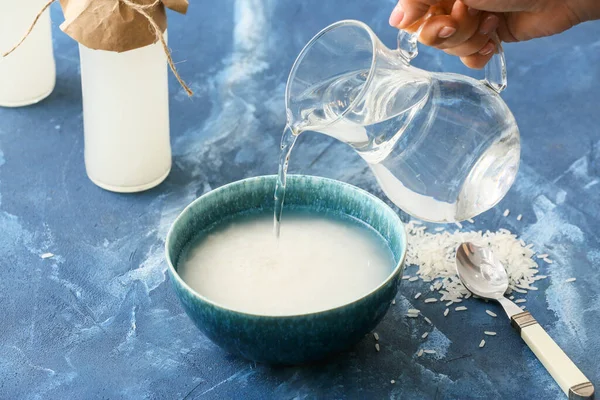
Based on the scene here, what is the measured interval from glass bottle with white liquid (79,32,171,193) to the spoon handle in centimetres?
53

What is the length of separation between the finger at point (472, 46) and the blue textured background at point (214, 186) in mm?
239

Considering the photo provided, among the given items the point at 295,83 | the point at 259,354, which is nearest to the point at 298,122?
the point at 295,83

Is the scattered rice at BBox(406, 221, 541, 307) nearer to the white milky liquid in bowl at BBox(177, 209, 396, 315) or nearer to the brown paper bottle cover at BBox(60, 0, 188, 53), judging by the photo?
the white milky liquid in bowl at BBox(177, 209, 396, 315)

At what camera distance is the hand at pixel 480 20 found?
0.95 meters

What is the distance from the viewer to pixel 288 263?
0.95 metres

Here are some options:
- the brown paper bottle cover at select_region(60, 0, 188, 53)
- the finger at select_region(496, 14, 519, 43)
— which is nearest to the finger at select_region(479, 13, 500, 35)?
the finger at select_region(496, 14, 519, 43)

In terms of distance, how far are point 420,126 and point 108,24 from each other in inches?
16.8

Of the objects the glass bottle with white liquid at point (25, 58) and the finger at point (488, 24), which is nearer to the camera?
the finger at point (488, 24)

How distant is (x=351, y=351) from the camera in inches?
37.0

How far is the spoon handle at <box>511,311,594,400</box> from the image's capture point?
879 millimetres

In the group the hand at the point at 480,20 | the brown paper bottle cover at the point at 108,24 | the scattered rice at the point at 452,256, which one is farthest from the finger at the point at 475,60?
the brown paper bottle cover at the point at 108,24

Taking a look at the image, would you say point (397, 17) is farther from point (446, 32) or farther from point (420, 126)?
point (420, 126)

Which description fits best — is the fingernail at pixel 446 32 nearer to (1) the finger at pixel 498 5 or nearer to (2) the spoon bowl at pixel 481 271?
(1) the finger at pixel 498 5

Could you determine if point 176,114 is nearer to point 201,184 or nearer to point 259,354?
point 201,184
